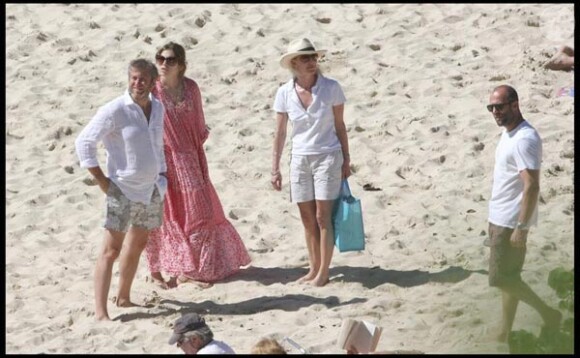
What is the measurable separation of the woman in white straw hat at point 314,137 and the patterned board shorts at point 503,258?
4.83 ft

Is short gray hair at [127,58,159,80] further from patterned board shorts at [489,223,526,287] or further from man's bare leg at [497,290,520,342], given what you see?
man's bare leg at [497,290,520,342]

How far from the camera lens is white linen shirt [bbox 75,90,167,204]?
9.77 metres

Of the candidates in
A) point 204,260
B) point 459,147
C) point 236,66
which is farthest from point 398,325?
point 236,66

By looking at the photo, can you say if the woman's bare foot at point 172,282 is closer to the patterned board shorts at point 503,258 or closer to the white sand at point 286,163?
the white sand at point 286,163

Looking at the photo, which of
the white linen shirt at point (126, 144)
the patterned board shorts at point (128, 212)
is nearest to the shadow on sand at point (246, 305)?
the patterned board shorts at point (128, 212)

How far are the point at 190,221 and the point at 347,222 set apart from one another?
104 cm

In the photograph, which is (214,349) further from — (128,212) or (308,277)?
(308,277)

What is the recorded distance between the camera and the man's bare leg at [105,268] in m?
9.99

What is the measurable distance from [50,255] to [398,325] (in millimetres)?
2768

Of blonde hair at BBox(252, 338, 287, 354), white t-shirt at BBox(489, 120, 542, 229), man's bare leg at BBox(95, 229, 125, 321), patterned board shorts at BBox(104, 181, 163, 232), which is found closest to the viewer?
blonde hair at BBox(252, 338, 287, 354)

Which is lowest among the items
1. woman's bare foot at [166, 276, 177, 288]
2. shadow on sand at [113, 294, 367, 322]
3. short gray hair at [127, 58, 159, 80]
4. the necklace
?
shadow on sand at [113, 294, 367, 322]

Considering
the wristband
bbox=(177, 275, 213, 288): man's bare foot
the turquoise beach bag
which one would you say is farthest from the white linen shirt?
the wristband

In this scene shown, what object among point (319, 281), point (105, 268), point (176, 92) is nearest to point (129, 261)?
point (105, 268)

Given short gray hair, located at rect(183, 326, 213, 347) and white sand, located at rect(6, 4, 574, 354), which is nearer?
short gray hair, located at rect(183, 326, 213, 347)
